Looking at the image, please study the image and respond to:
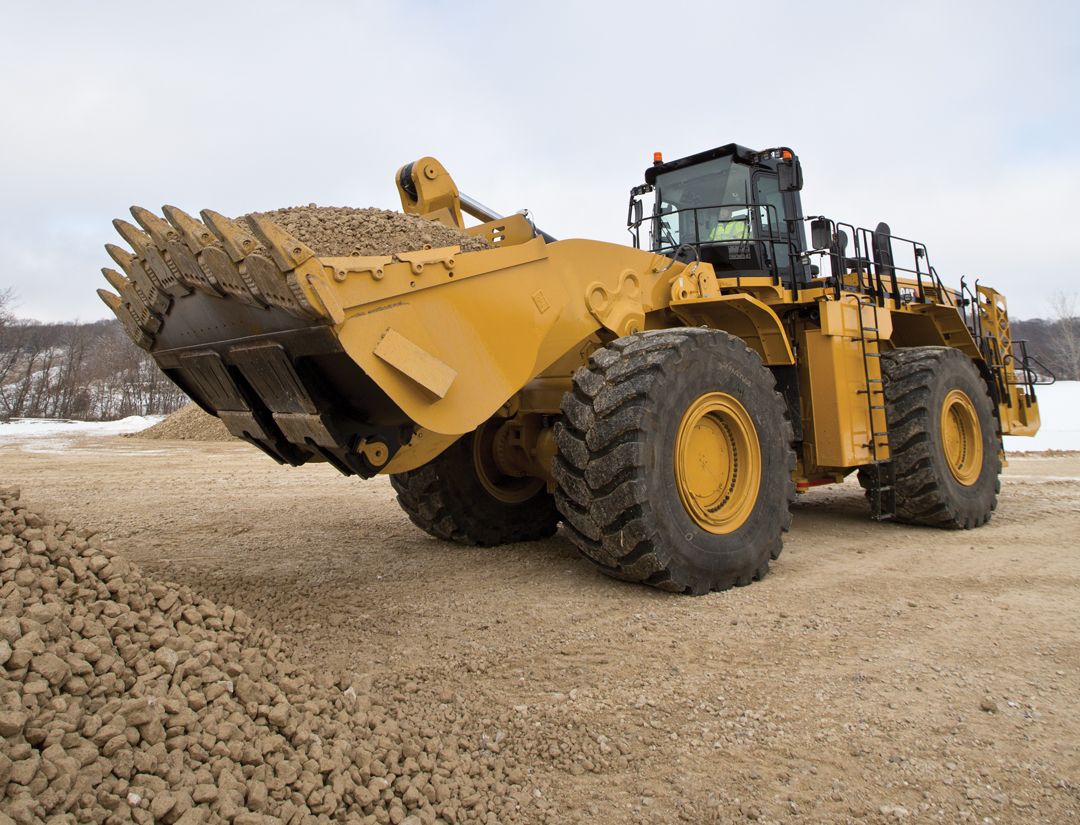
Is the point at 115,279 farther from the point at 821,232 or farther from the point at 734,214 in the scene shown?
the point at 821,232

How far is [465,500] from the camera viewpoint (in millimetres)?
5645

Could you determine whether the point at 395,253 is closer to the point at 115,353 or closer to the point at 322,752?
the point at 322,752

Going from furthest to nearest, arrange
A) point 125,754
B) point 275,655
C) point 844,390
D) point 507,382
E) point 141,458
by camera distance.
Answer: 1. point 141,458
2. point 844,390
3. point 507,382
4. point 275,655
5. point 125,754

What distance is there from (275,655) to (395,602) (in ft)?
4.55

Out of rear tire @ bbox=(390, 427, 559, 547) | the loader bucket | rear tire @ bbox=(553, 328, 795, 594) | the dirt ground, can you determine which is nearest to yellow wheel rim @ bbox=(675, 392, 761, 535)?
rear tire @ bbox=(553, 328, 795, 594)

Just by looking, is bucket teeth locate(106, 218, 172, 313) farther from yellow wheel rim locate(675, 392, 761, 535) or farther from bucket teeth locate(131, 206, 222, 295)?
yellow wheel rim locate(675, 392, 761, 535)

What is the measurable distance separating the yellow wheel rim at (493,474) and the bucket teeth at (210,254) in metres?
2.42

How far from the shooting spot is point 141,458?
14.8 meters

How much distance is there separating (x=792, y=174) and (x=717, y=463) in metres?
2.35

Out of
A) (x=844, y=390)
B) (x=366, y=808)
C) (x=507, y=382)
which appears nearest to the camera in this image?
(x=366, y=808)

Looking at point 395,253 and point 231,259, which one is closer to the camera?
point 231,259

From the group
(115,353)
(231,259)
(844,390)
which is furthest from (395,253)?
(115,353)

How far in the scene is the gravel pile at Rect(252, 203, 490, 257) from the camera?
3916mm

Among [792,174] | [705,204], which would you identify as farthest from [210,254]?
[705,204]
